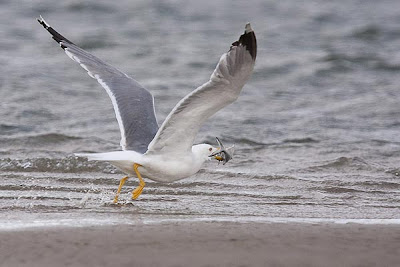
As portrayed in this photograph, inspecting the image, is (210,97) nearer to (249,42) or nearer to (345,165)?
(249,42)

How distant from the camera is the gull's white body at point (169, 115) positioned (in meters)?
4.83

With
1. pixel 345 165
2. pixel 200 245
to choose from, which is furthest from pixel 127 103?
pixel 345 165

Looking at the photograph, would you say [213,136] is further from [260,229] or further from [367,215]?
[260,229]

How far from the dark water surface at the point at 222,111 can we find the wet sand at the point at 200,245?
411 mm

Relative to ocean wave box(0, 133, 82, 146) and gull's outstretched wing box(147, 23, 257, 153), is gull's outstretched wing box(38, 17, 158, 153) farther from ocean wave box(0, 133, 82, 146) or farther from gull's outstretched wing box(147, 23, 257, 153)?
ocean wave box(0, 133, 82, 146)

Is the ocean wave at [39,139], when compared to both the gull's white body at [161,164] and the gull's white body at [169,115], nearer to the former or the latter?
the gull's white body at [169,115]

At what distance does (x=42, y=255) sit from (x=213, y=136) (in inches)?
Answer: 220

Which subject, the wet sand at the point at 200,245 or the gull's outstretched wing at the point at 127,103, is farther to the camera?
the gull's outstretched wing at the point at 127,103

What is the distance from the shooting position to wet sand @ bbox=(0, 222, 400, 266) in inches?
148

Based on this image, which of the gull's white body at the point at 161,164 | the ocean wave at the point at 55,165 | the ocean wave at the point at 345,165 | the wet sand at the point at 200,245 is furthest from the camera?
the ocean wave at the point at 345,165

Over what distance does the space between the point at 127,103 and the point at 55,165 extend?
1.50 meters

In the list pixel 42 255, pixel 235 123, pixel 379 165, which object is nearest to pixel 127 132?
pixel 42 255

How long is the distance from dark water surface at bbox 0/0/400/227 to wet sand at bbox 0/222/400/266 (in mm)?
411

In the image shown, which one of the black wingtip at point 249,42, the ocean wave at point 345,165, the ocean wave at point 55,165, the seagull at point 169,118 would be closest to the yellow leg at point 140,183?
the seagull at point 169,118
